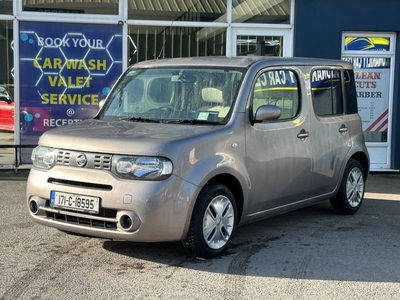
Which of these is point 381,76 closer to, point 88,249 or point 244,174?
point 244,174

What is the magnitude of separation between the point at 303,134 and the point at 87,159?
2470 mm

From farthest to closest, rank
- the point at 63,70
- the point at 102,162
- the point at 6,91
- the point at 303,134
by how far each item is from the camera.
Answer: the point at 63,70 < the point at 6,91 < the point at 303,134 < the point at 102,162

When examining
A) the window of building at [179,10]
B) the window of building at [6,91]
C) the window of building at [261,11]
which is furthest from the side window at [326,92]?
the window of building at [6,91]

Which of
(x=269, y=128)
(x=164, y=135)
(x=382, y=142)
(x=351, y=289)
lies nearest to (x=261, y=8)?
(x=382, y=142)

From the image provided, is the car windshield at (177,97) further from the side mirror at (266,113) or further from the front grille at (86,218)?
the front grille at (86,218)

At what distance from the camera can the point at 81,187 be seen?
5.17 metres

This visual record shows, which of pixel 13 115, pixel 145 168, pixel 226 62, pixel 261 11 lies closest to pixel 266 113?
pixel 226 62

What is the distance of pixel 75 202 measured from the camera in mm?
5164

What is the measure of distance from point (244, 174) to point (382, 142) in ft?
20.7

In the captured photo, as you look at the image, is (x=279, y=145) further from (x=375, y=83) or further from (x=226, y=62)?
(x=375, y=83)

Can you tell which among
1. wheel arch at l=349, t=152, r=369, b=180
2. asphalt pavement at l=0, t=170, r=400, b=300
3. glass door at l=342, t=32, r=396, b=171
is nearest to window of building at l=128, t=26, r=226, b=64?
glass door at l=342, t=32, r=396, b=171

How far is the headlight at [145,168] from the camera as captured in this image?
4.96 m

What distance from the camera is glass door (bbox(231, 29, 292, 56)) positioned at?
1109 centimetres

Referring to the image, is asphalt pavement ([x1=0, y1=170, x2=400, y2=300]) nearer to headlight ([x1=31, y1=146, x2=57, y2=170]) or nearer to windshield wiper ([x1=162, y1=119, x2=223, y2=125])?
headlight ([x1=31, y1=146, x2=57, y2=170])
